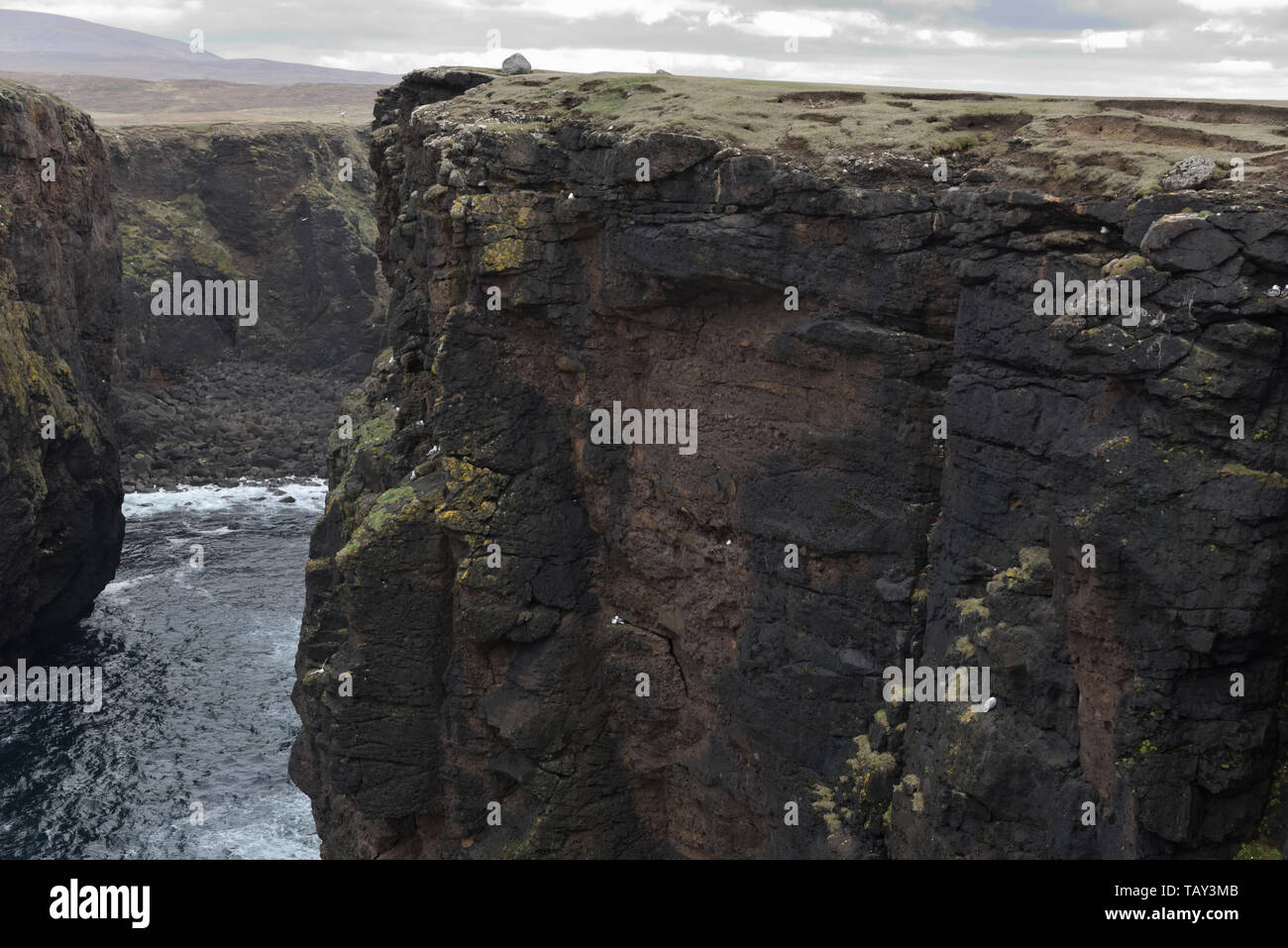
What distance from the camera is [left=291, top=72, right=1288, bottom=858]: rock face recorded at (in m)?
25.5

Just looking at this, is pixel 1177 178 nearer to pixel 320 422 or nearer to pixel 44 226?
pixel 44 226

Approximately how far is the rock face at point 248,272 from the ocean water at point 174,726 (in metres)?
32.5

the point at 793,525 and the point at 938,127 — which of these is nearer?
the point at 938,127

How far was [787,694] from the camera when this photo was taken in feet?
111

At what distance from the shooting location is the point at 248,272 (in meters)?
140

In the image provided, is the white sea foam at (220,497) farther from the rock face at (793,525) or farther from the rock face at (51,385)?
the rock face at (793,525)

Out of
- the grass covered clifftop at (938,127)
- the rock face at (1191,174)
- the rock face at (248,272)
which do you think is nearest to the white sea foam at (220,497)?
the rock face at (248,272)

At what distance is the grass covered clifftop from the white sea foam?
214ft

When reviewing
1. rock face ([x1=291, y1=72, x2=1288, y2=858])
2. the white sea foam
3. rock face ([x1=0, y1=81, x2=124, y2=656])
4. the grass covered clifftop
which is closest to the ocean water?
rock face ([x1=0, y1=81, x2=124, y2=656])

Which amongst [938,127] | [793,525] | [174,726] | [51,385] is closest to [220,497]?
[51,385]

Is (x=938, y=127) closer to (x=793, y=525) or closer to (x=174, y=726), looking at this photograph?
(x=793, y=525)

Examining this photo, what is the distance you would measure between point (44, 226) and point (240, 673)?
27843mm

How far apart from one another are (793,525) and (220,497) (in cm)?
7817

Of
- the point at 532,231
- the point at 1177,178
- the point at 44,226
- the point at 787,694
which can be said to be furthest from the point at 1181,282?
the point at 44,226
